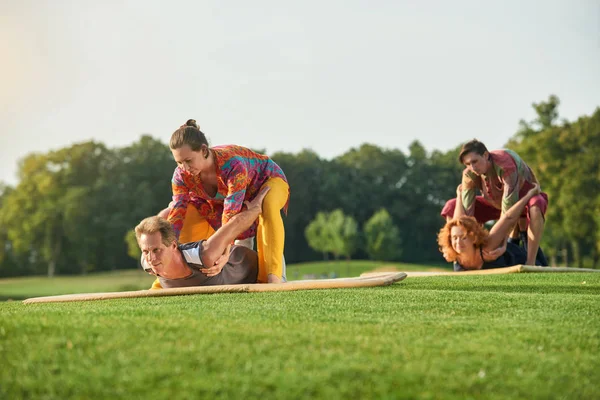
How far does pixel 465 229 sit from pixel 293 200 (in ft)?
163

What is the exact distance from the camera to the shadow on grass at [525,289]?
22.4ft

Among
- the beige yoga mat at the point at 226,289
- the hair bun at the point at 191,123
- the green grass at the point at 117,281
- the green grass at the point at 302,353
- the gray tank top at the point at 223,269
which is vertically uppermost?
the hair bun at the point at 191,123

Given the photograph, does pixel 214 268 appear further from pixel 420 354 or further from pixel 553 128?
pixel 553 128

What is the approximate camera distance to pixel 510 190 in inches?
398

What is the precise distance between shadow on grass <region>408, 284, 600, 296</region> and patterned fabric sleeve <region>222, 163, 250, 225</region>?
6.40 ft

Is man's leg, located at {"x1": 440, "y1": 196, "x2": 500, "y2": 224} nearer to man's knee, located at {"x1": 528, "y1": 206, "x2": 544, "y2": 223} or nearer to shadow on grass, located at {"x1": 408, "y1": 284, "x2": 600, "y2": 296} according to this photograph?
man's knee, located at {"x1": 528, "y1": 206, "x2": 544, "y2": 223}

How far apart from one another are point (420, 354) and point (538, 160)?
37.9m

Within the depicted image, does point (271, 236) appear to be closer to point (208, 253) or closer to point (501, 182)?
point (208, 253)

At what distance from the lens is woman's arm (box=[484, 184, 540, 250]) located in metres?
9.66

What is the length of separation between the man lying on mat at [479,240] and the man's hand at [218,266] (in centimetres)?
403

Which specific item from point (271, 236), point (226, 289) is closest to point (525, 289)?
point (271, 236)

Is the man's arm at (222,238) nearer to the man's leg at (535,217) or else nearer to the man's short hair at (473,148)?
the man's short hair at (473,148)

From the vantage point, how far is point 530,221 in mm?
10273

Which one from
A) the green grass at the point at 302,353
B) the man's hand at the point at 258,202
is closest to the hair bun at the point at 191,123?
the man's hand at the point at 258,202
